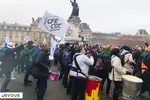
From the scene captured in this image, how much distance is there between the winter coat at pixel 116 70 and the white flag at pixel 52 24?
3128 mm

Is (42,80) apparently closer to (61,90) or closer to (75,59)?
(75,59)

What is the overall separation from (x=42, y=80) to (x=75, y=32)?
63.6ft

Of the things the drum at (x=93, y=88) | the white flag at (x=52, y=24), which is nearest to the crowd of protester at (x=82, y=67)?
the drum at (x=93, y=88)

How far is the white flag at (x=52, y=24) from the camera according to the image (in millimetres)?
9205

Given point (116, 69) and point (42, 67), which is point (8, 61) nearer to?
point (42, 67)

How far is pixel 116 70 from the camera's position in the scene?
23.2 ft

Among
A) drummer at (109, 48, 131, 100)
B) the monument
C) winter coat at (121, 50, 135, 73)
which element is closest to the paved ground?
drummer at (109, 48, 131, 100)

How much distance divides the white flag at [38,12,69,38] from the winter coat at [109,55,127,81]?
3.13 m

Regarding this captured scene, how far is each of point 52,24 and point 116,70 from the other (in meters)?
3.50

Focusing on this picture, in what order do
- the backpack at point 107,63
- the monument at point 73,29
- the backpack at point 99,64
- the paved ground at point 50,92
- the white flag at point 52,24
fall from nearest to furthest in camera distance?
the backpack at point 107,63, the paved ground at point 50,92, the backpack at point 99,64, the white flag at point 52,24, the monument at point 73,29

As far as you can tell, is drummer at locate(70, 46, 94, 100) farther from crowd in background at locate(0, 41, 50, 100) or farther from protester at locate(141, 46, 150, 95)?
protester at locate(141, 46, 150, 95)

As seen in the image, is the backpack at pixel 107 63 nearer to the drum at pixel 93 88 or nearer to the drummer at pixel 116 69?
the drummer at pixel 116 69

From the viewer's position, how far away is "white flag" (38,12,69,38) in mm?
9205

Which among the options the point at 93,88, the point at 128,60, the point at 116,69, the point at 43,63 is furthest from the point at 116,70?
the point at 43,63
